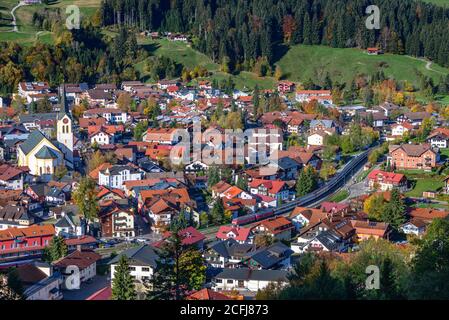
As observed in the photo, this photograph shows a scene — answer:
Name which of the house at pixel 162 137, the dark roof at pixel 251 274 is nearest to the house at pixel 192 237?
the dark roof at pixel 251 274

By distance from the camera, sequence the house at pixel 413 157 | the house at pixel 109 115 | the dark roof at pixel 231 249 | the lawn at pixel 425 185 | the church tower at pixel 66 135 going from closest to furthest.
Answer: the dark roof at pixel 231 249
the lawn at pixel 425 185
the house at pixel 413 157
the church tower at pixel 66 135
the house at pixel 109 115

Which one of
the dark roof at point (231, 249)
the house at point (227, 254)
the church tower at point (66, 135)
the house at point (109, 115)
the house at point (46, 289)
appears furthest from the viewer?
the house at point (109, 115)

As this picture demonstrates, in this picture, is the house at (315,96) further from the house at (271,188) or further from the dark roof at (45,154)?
the dark roof at (45,154)

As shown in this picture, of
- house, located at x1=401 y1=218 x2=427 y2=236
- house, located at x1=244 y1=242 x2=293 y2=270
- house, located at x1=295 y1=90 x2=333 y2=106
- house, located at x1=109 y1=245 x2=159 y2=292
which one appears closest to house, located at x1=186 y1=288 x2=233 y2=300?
house, located at x1=109 y1=245 x2=159 y2=292

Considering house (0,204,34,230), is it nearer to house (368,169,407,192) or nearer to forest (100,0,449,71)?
house (368,169,407,192)

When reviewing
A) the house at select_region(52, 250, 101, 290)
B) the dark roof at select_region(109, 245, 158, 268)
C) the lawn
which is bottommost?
the lawn

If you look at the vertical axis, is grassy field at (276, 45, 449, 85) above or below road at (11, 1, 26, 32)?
below

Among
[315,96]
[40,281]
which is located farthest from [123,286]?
[315,96]
